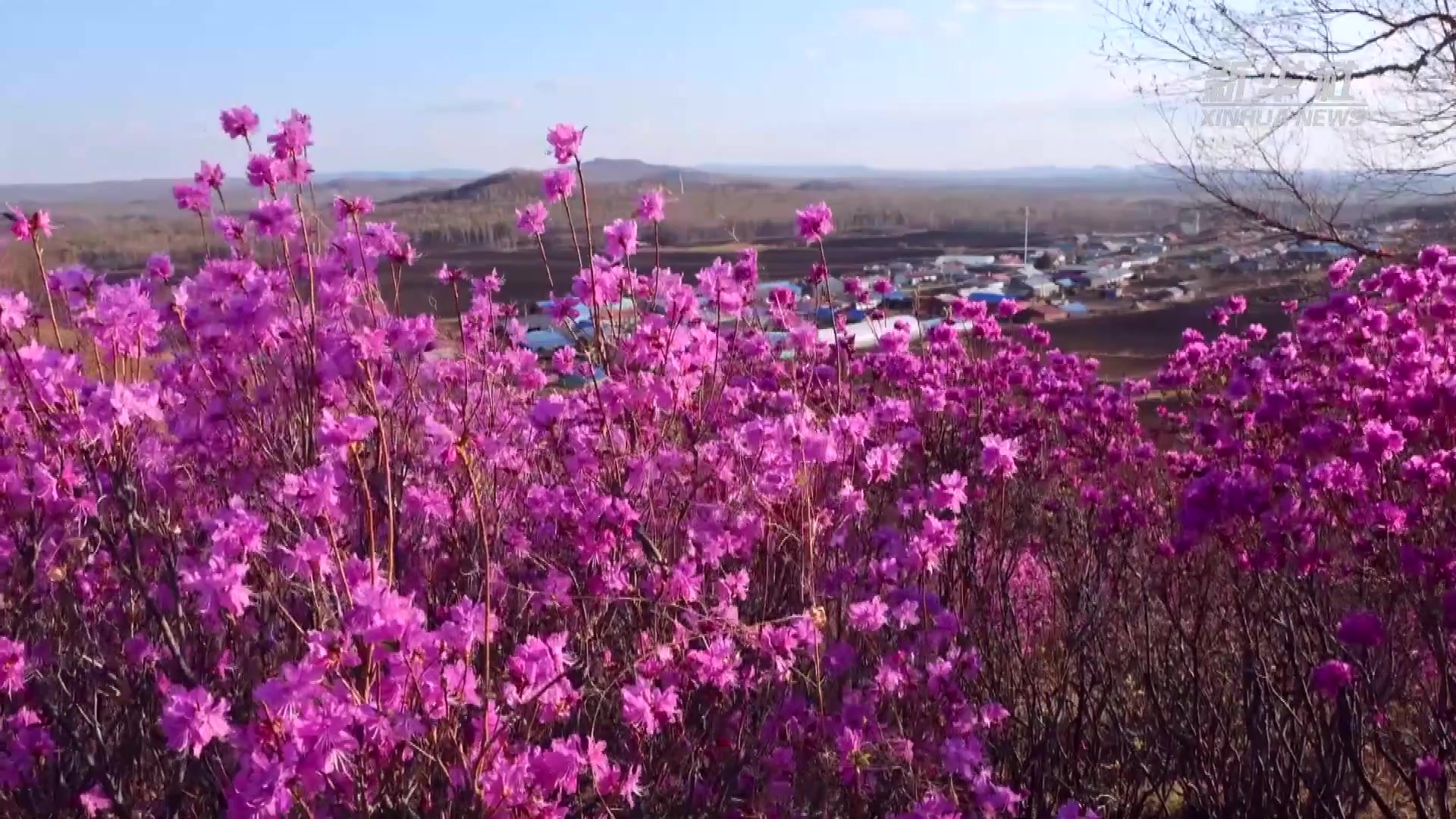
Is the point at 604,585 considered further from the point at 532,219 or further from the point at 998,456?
the point at 532,219

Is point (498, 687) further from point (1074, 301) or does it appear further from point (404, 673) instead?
point (1074, 301)

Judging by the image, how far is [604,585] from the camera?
369 cm

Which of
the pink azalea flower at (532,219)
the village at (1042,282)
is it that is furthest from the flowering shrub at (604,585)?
the village at (1042,282)

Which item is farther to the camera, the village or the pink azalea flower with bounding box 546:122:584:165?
the village

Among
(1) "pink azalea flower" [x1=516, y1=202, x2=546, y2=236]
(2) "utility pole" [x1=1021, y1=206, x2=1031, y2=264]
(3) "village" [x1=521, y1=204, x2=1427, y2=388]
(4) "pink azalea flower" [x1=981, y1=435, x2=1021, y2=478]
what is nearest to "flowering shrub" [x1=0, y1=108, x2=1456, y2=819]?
(4) "pink azalea flower" [x1=981, y1=435, x2=1021, y2=478]

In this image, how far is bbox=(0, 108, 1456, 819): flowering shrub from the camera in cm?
282

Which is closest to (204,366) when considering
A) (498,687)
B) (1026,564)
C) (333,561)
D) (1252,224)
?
(333,561)

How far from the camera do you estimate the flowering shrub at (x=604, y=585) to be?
282 centimetres

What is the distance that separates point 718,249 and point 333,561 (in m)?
3.01

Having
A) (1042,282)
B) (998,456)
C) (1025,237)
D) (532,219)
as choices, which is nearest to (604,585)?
(998,456)

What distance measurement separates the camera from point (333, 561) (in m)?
3.12

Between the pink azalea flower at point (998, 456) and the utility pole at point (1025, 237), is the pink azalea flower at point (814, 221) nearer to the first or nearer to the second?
the pink azalea flower at point (998, 456)

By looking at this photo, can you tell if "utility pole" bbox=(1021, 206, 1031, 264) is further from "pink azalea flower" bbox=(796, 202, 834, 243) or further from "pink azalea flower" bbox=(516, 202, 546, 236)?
"pink azalea flower" bbox=(516, 202, 546, 236)

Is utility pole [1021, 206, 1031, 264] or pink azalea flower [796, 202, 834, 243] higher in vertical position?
pink azalea flower [796, 202, 834, 243]
